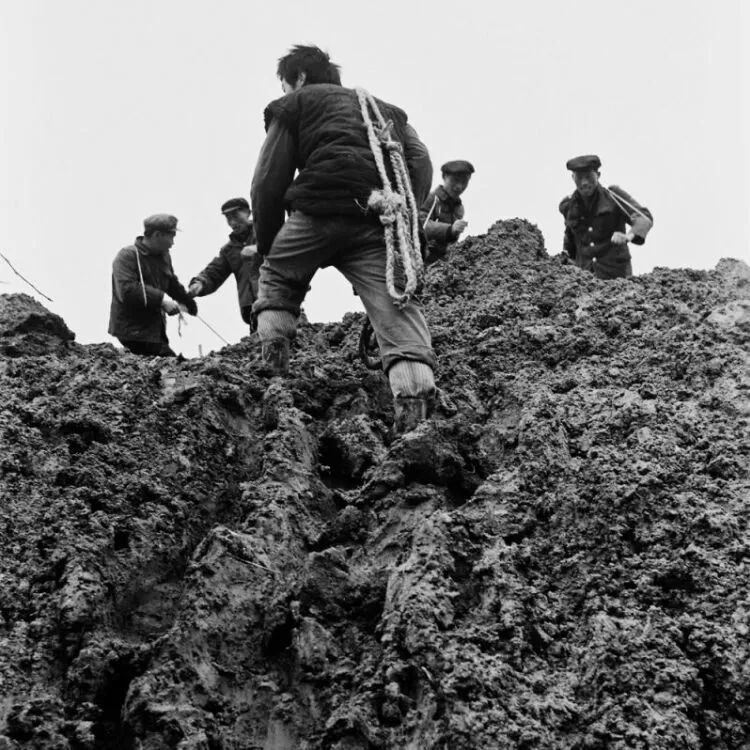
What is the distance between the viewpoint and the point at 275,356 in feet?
19.2

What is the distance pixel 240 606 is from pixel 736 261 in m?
3.89

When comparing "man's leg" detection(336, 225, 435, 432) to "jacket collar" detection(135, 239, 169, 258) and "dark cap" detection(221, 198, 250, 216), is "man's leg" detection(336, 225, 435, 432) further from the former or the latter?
"dark cap" detection(221, 198, 250, 216)

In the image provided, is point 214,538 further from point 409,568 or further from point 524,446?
point 524,446

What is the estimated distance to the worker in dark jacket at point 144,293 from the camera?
874cm

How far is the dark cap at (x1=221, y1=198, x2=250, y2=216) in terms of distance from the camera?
1066cm

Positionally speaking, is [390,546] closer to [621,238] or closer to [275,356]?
[275,356]

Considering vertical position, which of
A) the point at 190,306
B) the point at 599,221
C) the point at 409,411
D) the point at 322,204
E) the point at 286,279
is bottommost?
the point at 409,411

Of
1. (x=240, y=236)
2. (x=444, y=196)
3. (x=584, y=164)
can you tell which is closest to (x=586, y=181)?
(x=584, y=164)

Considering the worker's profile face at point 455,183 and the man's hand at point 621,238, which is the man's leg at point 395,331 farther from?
the worker's profile face at point 455,183

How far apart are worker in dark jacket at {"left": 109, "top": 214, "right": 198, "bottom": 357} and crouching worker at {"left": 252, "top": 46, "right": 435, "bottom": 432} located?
2.92m

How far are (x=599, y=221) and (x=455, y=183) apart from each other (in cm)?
149

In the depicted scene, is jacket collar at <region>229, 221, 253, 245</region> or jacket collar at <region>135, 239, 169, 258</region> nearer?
jacket collar at <region>135, 239, 169, 258</region>

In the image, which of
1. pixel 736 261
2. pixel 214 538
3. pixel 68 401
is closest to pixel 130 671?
pixel 214 538

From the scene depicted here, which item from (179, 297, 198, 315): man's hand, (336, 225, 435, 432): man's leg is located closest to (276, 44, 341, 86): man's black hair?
(336, 225, 435, 432): man's leg
